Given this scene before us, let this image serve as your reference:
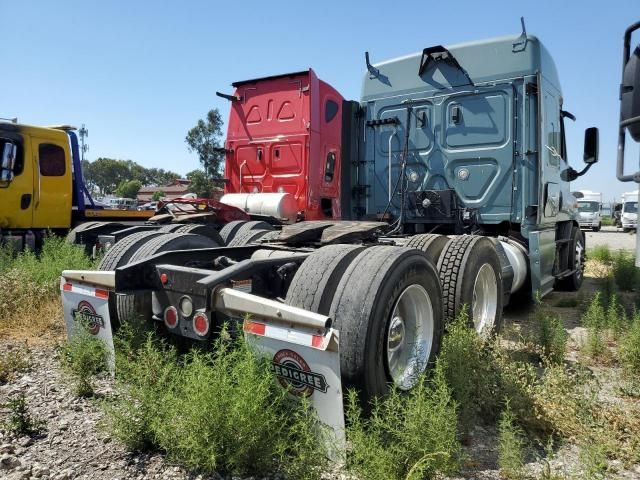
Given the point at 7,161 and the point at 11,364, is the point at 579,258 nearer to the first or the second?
the point at 11,364

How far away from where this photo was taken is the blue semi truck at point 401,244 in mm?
2627

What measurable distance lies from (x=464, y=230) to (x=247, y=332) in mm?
4554

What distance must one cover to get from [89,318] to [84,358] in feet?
0.86

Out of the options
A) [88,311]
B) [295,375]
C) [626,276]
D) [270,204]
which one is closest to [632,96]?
[295,375]

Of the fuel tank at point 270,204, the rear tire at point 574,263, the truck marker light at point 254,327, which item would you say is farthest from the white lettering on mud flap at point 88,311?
the rear tire at point 574,263

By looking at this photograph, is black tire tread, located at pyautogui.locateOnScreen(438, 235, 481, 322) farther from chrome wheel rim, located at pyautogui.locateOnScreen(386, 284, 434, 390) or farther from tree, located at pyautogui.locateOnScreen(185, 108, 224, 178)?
tree, located at pyautogui.locateOnScreen(185, 108, 224, 178)

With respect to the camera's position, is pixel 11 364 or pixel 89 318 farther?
pixel 11 364

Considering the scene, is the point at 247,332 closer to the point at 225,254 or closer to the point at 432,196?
the point at 225,254

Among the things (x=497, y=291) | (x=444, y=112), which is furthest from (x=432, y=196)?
(x=497, y=291)

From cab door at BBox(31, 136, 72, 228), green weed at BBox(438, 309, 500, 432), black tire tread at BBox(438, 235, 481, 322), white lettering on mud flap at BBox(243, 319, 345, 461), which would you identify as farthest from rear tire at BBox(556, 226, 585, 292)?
cab door at BBox(31, 136, 72, 228)

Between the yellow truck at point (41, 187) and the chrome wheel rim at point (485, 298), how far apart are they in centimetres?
603

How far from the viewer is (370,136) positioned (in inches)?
278

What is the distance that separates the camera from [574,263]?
8.16 m

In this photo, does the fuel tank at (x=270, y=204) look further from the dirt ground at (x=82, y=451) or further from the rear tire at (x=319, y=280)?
the rear tire at (x=319, y=280)
